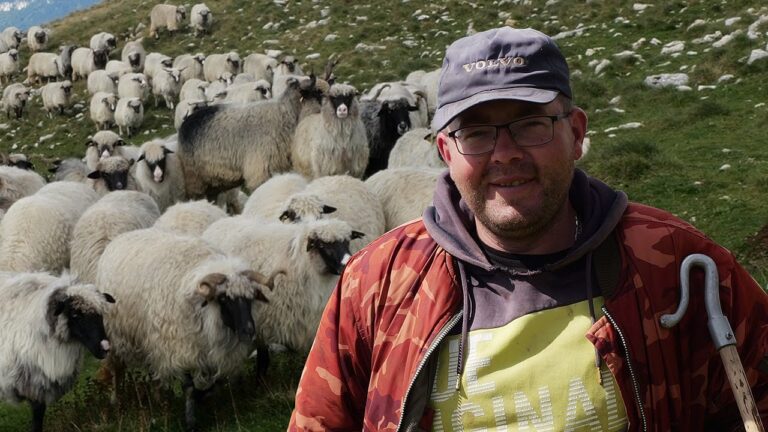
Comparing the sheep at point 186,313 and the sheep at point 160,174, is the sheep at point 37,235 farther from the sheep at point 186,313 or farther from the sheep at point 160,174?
the sheep at point 160,174

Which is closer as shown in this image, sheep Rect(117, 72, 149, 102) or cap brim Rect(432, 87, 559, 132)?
cap brim Rect(432, 87, 559, 132)

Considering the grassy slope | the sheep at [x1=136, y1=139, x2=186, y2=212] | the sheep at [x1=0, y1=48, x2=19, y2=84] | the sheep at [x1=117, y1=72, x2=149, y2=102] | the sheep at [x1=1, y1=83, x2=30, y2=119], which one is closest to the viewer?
the grassy slope

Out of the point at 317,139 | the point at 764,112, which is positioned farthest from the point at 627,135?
the point at 317,139

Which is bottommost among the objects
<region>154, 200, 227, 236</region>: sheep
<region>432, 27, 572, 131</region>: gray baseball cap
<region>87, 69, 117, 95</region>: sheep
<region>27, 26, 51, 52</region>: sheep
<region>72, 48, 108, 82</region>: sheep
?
<region>27, 26, 51, 52</region>: sheep

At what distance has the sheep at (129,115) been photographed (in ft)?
65.4

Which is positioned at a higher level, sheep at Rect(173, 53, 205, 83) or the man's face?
the man's face

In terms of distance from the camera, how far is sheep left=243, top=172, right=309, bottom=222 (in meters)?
8.05

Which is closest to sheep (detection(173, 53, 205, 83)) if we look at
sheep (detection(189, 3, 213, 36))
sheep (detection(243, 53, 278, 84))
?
sheep (detection(243, 53, 278, 84))

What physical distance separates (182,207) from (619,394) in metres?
6.85

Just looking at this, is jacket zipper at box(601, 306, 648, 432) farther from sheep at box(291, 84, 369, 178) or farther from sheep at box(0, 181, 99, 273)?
sheep at box(291, 84, 369, 178)

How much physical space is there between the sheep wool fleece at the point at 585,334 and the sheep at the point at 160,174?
9.67 m

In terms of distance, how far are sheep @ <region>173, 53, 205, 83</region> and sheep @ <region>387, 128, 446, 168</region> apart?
1418 centimetres

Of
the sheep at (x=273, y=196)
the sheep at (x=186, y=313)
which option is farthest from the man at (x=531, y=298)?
the sheep at (x=273, y=196)

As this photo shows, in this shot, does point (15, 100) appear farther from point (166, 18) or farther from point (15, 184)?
point (15, 184)
